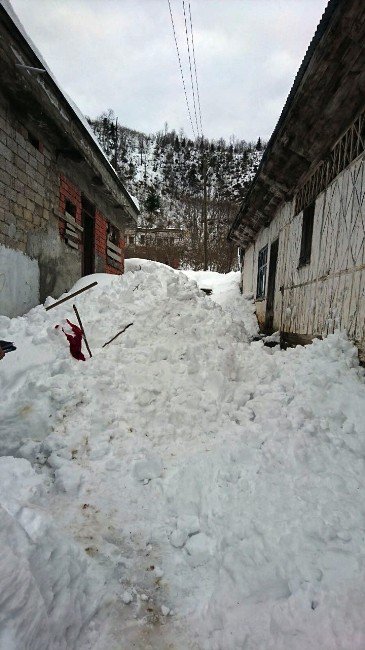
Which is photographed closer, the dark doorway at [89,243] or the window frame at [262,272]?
the dark doorway at [89,243]

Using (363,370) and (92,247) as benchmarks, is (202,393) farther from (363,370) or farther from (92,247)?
(92,247)

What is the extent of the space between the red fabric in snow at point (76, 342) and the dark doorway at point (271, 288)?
517 cm

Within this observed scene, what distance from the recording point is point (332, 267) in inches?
182

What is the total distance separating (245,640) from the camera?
5.80 ft

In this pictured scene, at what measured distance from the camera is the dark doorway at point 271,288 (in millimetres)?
8492

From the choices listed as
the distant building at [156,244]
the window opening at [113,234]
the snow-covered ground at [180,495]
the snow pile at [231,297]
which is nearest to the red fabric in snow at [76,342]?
the snow-covered ground at [180,495]

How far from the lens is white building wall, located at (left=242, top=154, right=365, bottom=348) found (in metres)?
3.90

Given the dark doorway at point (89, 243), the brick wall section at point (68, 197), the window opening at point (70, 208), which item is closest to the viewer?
the brick wall section at point (68, 197)

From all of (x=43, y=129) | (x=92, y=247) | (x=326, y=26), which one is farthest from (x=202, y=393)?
(x=92, y=247)

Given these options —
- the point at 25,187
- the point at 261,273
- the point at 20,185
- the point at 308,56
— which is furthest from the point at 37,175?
the point at 261,273

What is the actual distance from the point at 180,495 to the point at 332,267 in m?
3.57

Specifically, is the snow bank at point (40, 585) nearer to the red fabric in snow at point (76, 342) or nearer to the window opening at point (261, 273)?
the red fabric in snow at point (76, 342)

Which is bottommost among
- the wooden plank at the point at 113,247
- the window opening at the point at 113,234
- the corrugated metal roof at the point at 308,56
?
the wooden plank at the point at 113,247

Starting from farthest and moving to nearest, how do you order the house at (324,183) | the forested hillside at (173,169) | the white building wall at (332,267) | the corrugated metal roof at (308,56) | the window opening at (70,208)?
1. the forested hillside at (173,169)
2. the window opening at (70,208)
3. the white building wall at (332,267)
4. the house at (324,183)
5. the corrugated metal roof at (308,56)
